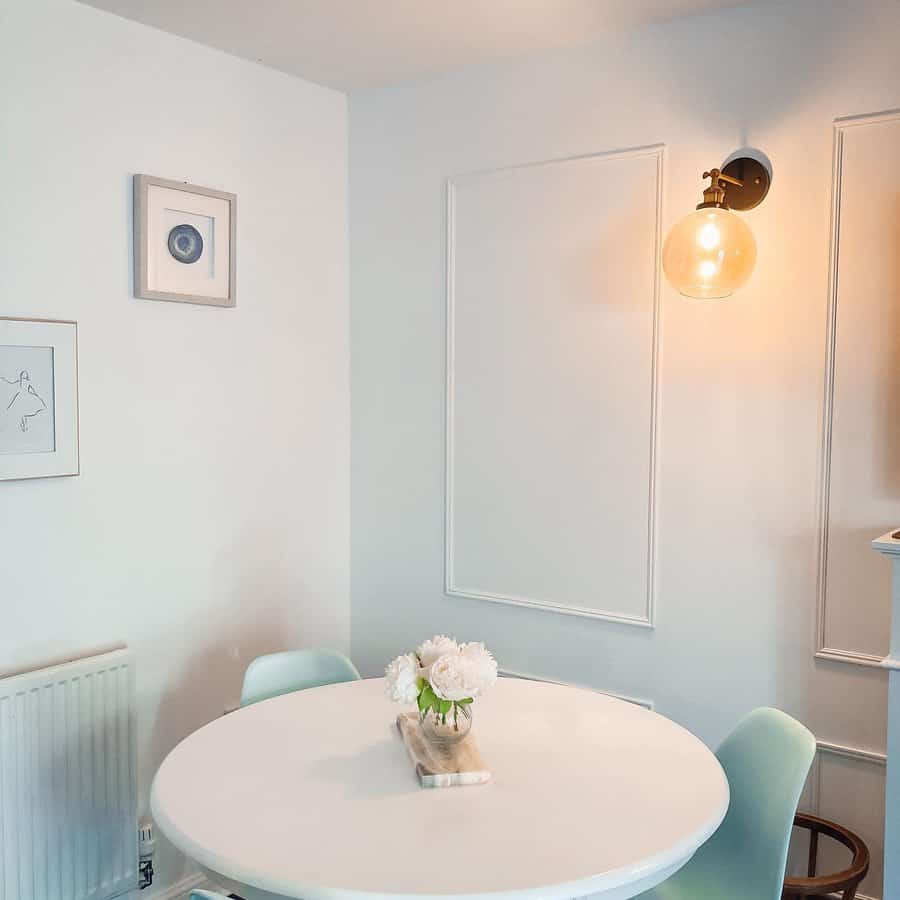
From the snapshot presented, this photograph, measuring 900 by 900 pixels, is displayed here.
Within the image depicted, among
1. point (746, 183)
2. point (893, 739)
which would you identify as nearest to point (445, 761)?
point (893, 739)

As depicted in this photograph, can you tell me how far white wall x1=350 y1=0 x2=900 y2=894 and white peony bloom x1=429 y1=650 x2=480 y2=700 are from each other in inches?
43.3

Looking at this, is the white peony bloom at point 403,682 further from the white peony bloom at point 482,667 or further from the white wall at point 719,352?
the white wall at point 719,352

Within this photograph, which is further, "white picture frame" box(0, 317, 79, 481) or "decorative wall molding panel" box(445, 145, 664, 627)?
"decorative wall molding panel" box(445, 145, 664, 627)

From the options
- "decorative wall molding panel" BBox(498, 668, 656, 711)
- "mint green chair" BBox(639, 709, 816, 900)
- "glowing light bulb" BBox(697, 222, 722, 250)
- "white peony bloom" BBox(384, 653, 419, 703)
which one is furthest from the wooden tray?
"glowing light bulb" BBox(697, 222, 722, 250)

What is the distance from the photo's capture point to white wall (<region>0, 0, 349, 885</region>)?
2459mm

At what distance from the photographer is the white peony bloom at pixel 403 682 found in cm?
186

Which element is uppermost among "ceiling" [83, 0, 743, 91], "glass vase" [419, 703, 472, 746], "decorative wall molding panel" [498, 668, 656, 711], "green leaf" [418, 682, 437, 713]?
"ceiling" [83, 0, 743, 91]

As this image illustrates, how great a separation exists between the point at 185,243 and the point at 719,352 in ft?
5.28

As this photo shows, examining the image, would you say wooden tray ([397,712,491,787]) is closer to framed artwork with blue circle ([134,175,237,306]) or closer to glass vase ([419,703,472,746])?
glass vase ([419,703,472,746])

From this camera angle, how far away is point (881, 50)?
7.68 ft

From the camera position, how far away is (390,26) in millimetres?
2711

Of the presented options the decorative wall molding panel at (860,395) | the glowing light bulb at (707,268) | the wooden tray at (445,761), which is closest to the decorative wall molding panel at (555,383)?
the glowing light bulb at (707,268)

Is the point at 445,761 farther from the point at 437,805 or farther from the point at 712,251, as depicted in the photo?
the point at 712,251

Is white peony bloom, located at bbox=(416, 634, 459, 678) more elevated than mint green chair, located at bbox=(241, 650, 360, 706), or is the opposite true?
white peony bloom, located at bbox=(416, 634, 459, 678)
